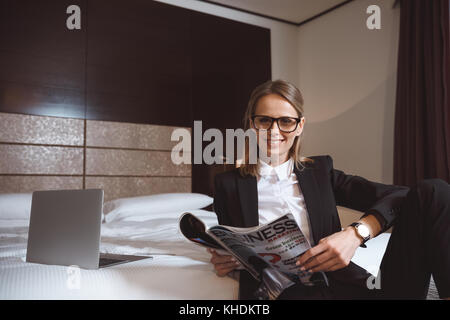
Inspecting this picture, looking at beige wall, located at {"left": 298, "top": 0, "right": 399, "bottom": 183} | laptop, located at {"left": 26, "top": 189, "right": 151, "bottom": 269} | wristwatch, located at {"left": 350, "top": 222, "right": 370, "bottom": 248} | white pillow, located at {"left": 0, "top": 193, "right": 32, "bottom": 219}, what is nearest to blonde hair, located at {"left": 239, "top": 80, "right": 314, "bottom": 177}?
wristwatch, located at {"left": 350, "top": 222, "right": 370, "bottom": 248}

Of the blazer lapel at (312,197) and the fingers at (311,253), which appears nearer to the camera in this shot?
the fingers at (311,253)

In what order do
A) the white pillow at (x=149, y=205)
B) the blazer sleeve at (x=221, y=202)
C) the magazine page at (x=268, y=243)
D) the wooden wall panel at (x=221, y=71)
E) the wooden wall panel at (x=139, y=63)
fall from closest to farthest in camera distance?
the magazine page at (x=268, y=243), the blazer sleeve at (x=221, y=202), the white pillow at (x=149, y=205), the wooden wall panel at (x=139, y=63), the wooden wall panel at (x=221, y=71)

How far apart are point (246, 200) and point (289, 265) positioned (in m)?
0.28

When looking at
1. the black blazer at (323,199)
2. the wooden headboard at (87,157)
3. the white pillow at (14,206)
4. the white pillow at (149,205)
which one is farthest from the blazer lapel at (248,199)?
the wooden headboard at (87,157)

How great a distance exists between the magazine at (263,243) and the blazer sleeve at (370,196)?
249mm

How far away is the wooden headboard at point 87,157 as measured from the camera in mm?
2621

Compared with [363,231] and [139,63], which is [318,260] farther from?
[139,63]

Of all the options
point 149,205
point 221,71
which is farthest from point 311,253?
point 221,71

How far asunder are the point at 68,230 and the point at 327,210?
0.77 meters

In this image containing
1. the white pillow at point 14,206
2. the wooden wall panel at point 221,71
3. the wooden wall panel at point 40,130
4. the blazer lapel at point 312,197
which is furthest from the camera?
the wooden wall panel at point 221,71

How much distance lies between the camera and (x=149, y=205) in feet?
8.01

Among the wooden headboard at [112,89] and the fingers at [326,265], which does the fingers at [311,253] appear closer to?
the fingers at [326,265]
